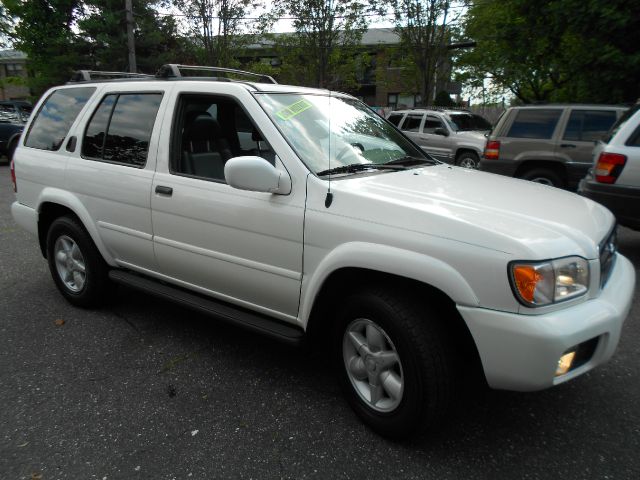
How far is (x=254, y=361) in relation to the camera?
3.36m

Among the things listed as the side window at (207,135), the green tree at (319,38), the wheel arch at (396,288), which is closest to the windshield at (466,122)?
the green tree at (319,38)

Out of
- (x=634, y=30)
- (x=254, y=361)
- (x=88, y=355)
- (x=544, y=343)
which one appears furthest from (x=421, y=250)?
(x=634, y=30)

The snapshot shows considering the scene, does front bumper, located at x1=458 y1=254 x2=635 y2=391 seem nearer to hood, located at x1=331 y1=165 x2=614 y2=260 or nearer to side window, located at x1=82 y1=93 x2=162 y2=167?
hood, located at x1=331 y1=165 x2=614 y2=260

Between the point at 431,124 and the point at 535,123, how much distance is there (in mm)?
5257

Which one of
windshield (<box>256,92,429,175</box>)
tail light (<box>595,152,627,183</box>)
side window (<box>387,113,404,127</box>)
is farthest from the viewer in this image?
side window (<box>387,113,404,127</box>)

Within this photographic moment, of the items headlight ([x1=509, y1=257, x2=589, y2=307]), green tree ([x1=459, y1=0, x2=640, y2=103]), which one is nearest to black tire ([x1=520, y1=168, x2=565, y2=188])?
green tree ([x1=459, y1=0, x2=640, y2=103])

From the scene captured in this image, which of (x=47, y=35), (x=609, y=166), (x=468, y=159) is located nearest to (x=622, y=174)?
(x=609, y=166)

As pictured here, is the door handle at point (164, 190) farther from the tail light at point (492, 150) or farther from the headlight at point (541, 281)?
the tail light at point (492, 150)

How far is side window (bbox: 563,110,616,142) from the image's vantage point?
7.89 m

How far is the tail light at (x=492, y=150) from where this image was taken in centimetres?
874

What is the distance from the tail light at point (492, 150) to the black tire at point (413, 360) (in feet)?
23.4

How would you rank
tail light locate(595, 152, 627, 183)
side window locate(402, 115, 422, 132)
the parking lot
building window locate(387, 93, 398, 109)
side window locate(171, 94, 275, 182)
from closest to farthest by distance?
1. the parking lot
2. side window locate(171, 94, 275, 182)
3. tail light locate(595, 152, 627, 183)
4. side window locate(402, 115, 422, 132)
5. building window locate(387, 93, 398, 109)

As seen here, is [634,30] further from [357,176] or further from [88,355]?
[88,355]

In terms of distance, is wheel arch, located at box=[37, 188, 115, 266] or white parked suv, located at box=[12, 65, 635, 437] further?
wheel arch, located at box=[37, 188, 115, 266]
